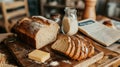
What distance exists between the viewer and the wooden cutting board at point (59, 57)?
897 millimetres

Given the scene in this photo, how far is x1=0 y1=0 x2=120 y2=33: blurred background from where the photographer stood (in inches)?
92.8

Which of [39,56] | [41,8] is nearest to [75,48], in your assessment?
[39,56]

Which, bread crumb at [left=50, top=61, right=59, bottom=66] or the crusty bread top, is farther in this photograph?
the crusty bread top

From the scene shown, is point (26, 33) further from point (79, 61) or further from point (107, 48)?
point (107, 48)

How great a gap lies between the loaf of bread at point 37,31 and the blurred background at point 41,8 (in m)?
1.05

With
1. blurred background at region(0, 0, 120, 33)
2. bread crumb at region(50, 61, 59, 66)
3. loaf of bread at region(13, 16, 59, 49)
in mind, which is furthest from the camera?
blurred background at region(0, 0, 120, 33)

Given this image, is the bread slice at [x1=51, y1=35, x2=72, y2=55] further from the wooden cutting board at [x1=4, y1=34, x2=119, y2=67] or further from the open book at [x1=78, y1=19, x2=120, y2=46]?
the open book at [x1=78, y1=19, x2=120, y2=46]

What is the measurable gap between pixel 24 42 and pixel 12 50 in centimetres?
12

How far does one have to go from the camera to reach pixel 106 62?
95 cm

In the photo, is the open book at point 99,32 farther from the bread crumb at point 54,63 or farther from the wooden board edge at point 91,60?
the bread crumb at point 54,63

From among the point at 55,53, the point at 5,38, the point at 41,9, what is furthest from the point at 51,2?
the point at 55,53

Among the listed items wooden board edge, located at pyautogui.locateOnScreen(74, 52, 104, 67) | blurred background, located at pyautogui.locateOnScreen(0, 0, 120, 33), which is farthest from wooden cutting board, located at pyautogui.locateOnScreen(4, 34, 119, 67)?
blurred background, located at pyautogui.locateOnScreen(0, 0, 120, 33)

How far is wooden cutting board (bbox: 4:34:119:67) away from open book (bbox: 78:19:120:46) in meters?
0.06

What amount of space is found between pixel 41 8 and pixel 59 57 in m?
2.12
